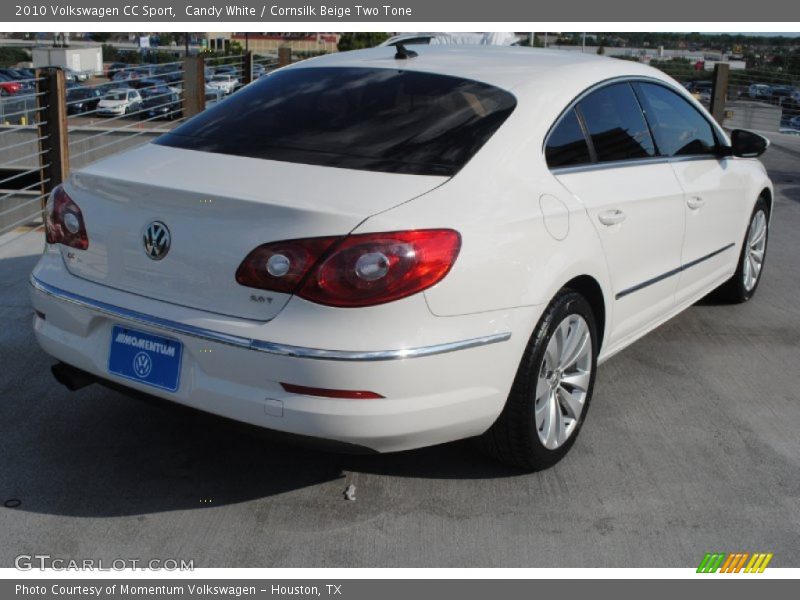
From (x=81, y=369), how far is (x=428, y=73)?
1.82 m

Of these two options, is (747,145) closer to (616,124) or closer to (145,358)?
(616,124)

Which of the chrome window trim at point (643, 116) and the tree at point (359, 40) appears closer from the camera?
the chrome window trim at point (643, 116)

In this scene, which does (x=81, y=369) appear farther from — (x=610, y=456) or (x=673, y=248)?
(x=673, y=248)

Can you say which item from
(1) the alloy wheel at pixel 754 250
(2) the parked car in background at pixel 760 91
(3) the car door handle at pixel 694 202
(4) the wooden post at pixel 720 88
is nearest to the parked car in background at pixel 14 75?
(2) the parked car in background at pixel 760 91

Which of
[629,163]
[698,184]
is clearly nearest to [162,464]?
[629,163]

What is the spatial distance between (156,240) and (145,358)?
0.40 m

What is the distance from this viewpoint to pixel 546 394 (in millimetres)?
3684

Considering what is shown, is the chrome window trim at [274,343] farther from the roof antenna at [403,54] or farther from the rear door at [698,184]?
the rear door at [698,184]

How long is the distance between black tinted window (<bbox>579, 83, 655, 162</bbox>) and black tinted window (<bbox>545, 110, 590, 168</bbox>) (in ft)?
0.35

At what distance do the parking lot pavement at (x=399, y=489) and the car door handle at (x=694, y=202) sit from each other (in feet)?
2.90

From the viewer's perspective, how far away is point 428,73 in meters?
4.02

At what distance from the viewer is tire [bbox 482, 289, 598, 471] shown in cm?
346

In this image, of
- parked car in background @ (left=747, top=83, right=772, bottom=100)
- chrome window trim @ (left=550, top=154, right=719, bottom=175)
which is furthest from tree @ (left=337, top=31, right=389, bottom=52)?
chrome window trim @ (left=550, top=154, right=719, bottom=175)

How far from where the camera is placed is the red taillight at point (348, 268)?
9.70 ft
